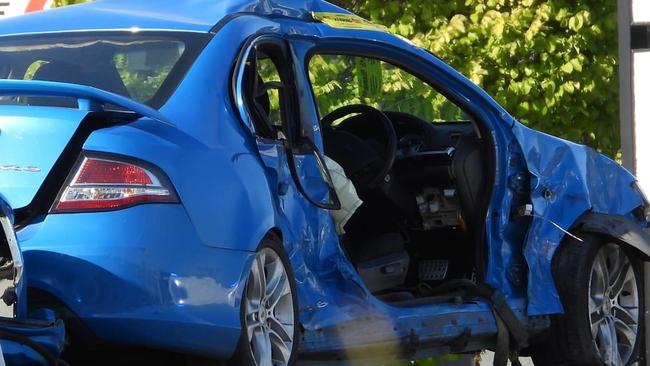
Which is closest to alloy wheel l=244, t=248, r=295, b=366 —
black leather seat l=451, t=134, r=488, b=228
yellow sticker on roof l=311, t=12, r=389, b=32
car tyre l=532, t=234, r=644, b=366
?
yellow sticker on roof l=311, t=12, r=389, b=32

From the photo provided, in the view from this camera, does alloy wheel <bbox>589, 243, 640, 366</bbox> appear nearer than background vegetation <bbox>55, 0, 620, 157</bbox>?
Yes

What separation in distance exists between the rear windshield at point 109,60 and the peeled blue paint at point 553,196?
2.24 meters

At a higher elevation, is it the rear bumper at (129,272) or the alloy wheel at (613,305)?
the rear bumper at (129,272)

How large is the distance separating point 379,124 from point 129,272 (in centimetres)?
299

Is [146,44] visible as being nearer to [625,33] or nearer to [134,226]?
[134,226]

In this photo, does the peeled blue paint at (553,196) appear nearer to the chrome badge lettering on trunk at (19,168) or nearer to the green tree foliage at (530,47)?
the chrome badge lettering on trunk at (19,168)

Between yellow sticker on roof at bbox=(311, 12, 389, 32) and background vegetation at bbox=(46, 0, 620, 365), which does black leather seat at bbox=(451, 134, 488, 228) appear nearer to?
yellow sticker on roof at bbox=(311, 12, 389, 32)

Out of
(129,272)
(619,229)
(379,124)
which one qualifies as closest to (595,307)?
(619,229)

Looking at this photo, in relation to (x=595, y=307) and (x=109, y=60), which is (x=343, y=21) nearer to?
(x=109, y=60)

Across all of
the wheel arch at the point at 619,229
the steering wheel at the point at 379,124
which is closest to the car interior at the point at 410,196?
the steering wheel at the point at 379,124

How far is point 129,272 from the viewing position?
A: 4.93 meters

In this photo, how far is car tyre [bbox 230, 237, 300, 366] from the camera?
548 centimetres

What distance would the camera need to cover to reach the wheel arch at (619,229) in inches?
305

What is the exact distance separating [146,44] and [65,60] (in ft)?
1.04
